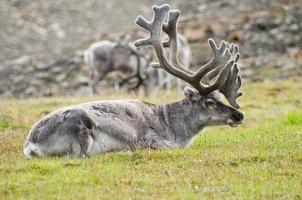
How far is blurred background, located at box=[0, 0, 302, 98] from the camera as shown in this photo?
111 ft

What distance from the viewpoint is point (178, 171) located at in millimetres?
10875

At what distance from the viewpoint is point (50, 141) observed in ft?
38.9

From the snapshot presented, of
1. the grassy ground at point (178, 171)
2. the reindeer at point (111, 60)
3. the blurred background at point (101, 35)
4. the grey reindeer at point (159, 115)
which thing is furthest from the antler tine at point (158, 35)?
the reindeer at point (111, 60)

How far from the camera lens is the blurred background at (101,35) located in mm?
33688

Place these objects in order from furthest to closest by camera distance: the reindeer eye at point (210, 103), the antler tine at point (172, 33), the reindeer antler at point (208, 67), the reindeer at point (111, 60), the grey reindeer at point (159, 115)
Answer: the reindeer at point (111, 60)
the antler tine at point (172, 33)
the reindeer eye at point (210, 103)
the reindeer antler at point (208, 67)
the grey reindeer at point (159, 115)

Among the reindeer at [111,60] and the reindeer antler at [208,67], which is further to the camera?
the reindeer at [111,60]

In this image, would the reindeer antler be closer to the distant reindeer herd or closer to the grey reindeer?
the grey reindeer

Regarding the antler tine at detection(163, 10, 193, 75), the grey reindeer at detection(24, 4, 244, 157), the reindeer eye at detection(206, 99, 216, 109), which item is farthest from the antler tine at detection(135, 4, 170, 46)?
the reindeer eye at detection(206, 99, 216, 109)

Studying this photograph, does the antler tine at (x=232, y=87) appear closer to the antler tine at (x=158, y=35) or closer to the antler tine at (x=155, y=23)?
the antler tine at (x=158, y=35)

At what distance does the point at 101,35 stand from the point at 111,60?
13066 millimetres

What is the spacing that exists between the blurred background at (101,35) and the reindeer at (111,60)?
1.91 meters

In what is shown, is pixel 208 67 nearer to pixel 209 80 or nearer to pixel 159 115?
pixel 209 80

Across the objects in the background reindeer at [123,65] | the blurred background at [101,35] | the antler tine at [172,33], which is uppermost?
the antler tine at [172,33]

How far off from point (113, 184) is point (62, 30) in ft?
134
